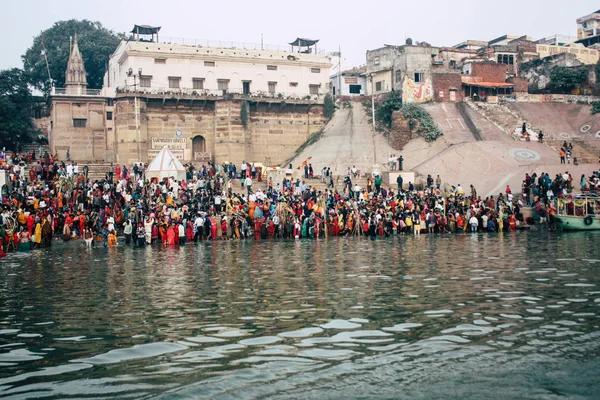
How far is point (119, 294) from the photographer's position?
1186 cm

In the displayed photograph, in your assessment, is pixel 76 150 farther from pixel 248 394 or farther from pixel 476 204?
pixel 248 394

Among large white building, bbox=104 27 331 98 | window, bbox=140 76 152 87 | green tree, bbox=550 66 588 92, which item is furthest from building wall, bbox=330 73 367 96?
window, bbox=140 76 152 87

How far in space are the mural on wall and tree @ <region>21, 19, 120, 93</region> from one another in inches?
975

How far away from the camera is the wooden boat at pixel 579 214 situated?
26438mm

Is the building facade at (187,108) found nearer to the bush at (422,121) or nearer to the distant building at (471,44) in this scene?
Answer: the bush at (422,121)

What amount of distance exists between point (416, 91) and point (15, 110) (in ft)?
89.8

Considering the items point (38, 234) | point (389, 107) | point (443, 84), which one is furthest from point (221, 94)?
point (38, 234)

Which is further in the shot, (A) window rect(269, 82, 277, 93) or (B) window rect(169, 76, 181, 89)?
(A) window rect(269, 82, 277, 93)

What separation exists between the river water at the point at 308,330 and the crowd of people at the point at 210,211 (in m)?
8.45

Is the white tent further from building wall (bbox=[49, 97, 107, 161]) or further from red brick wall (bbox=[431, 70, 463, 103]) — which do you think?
red brick wall (bbox=[431, 70, 463, 103])

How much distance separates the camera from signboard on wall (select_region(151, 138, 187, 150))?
1815 inches

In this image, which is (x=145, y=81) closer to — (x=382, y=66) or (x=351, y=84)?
(x=382, y=66)

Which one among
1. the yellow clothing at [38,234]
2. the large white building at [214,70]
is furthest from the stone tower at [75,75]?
the yellow clothing at [38,234]

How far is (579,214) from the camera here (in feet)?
88.4
